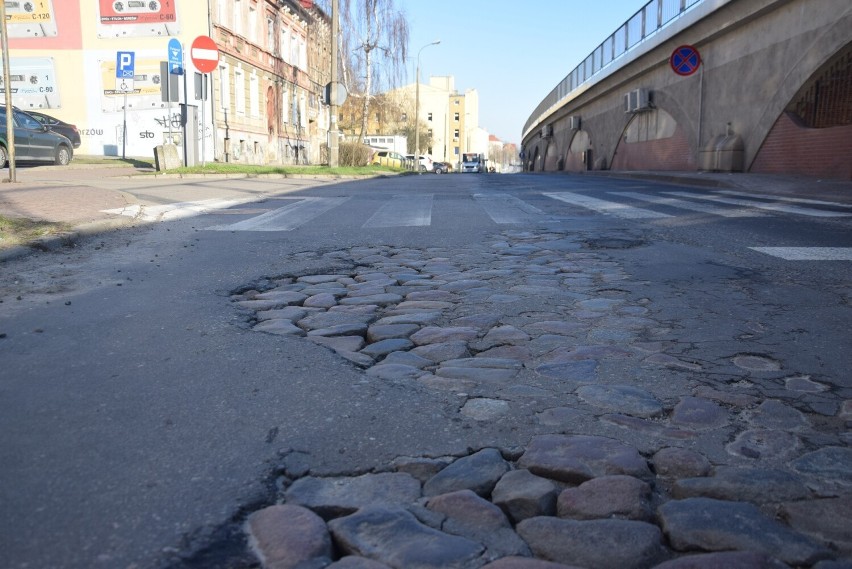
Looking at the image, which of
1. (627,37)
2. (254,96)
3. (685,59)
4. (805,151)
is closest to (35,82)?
(254,96)

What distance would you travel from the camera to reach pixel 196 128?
18.8 meters

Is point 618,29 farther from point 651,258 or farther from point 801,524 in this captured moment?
point 801,524

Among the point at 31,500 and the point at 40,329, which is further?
the point at 40,329

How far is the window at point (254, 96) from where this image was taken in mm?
32688

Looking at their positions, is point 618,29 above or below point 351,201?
above

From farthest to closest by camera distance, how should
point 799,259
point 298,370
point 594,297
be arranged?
point 799,259 → point 594,297 → point 298,370

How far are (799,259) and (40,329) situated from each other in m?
4.88

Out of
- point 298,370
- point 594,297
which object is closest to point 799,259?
point 594,297

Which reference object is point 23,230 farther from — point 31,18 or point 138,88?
point 31,18

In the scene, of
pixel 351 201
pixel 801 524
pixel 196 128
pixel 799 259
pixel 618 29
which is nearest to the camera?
pixel 801 524

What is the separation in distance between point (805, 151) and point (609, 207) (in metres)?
7.39

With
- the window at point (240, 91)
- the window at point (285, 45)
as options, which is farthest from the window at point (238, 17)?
the window at point (285, 45)

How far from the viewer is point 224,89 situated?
2920 centimetres

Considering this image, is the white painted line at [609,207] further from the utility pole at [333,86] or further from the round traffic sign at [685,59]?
the utility pole at [333,86]
